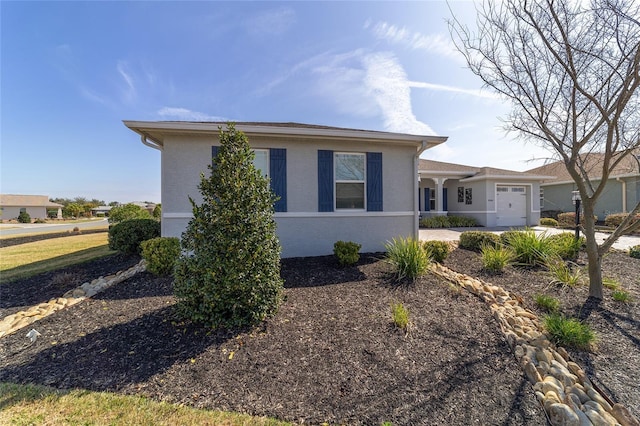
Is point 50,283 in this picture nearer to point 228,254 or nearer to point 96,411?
point 96,411

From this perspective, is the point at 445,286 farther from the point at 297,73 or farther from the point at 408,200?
the point at 297,73

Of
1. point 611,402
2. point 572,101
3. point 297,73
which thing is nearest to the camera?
point 611,402

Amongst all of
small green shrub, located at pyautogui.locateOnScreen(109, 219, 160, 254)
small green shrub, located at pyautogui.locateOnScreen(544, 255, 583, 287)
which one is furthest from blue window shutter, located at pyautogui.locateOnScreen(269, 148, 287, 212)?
small green shrub, located at pyautogui.locateOnScreen(544, 255, 583, 287)

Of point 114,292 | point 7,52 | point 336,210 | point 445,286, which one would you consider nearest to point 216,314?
point 114,292

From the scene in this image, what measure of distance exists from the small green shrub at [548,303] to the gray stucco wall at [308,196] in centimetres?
376

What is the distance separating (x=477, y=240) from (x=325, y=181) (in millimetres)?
4777

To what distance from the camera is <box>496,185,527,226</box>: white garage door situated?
14414 mm

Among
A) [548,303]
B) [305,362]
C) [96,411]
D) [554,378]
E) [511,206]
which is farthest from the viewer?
[511,206]

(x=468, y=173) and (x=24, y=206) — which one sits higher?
(x=468, y=173)

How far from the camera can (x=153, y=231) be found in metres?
7.59

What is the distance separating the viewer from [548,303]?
4.03 m

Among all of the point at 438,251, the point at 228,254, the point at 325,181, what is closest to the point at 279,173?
the point at 325,181

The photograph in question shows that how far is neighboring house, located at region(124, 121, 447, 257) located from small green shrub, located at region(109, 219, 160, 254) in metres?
1.45

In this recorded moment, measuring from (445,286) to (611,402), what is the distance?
255 cm
